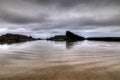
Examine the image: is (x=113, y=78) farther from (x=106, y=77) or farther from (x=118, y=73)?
(x=118, y=73)

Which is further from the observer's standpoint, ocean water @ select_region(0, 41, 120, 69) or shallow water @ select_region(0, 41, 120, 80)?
ocean water @ select_region(0, 41, 120, 69)

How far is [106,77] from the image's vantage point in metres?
3.38

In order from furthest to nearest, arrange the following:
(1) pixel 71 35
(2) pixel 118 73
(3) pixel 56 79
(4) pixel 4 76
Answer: (1) pixel 71 35 < (2) pixel 118 73 < (4) pixel 4 76 < (3) pixel 56 79

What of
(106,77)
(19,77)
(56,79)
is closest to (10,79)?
(19,77)

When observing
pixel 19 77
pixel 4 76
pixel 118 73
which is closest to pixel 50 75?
pixel 19 77

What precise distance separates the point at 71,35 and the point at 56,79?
34.3 meters

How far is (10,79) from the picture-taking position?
3186 millimetres

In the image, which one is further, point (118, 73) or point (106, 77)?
point (118, 73)

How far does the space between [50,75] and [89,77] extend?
36.6 inches

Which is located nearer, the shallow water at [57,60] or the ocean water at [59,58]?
the shallow water at [57,60]

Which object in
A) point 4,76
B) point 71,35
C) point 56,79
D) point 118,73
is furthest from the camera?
point 71,35

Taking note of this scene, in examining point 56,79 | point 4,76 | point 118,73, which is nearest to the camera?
point 56,79

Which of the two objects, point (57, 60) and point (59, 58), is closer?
point (57, 60)

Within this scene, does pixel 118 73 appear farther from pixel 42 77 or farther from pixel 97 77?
pixel 42 77
